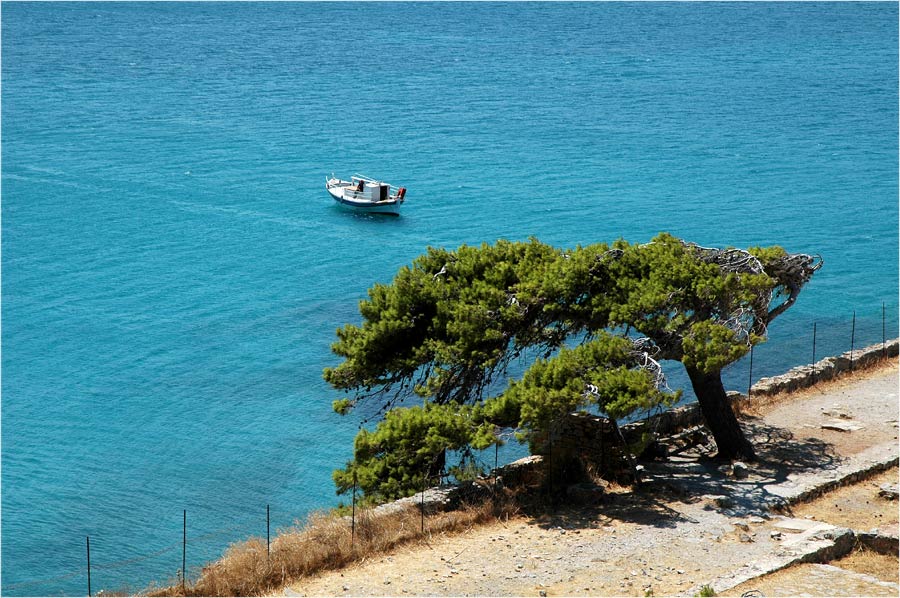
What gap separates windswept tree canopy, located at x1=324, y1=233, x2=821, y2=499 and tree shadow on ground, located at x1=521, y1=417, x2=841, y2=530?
860 mm

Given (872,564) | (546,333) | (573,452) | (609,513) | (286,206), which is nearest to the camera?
(872,564)

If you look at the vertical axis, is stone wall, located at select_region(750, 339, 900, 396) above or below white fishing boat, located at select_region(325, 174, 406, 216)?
below

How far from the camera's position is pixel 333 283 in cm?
5428

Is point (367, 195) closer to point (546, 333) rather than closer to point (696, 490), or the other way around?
point (546, 333)

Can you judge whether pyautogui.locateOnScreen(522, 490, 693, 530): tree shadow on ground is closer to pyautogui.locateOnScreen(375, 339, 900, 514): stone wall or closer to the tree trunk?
pyautogui.locateOnScreen(375, 339, 900, 514): stone wall

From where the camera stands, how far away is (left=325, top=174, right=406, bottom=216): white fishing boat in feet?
218

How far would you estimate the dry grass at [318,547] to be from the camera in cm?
1827

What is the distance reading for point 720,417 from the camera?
80.0 feet

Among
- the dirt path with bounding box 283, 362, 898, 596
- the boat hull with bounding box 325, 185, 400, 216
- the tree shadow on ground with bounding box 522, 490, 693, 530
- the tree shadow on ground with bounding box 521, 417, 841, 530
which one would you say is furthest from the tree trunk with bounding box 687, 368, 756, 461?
the boat hull with bounding box 325, 185, 400, 216

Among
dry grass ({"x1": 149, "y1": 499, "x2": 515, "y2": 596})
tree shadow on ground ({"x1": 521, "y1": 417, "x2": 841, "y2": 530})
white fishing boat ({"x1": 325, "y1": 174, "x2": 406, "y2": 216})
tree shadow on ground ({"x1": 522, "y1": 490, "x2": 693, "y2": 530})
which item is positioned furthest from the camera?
white fishing boat ({"x1": 325, "y1": 174, "x2": 406, "y2": 216})

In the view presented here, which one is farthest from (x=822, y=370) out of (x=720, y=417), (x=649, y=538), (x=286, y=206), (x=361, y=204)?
(x=286, y=206)

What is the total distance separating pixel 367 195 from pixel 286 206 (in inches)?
196

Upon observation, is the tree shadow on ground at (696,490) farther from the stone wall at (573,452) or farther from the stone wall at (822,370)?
the stone wall at (822,370)

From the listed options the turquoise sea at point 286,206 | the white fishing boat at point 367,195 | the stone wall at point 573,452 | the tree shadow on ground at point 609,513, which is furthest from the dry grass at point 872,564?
the white fishing boat at point 367,195
